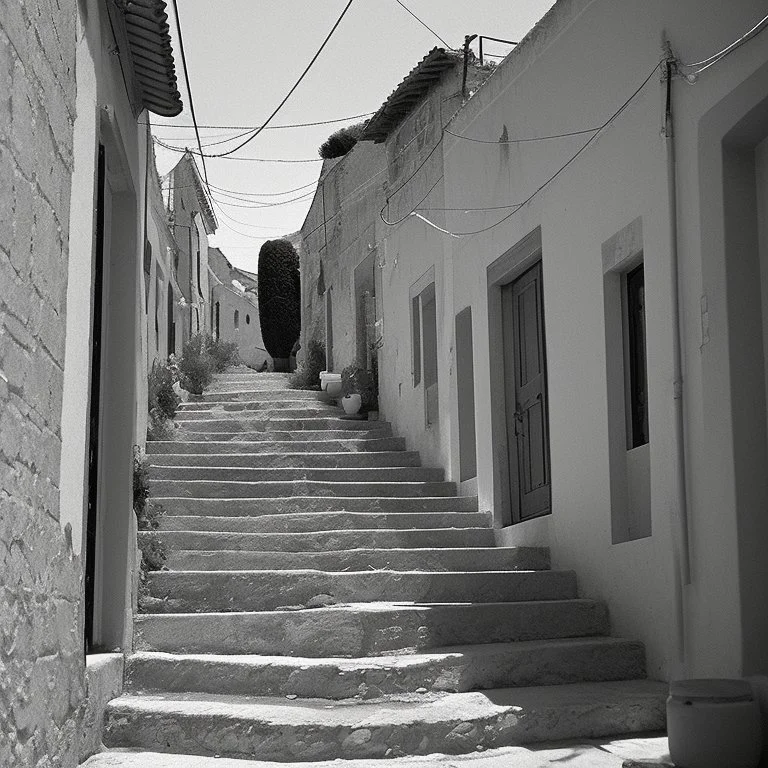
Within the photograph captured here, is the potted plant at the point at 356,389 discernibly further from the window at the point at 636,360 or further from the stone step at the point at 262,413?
the window at the point at 636,360

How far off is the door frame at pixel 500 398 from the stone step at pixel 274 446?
7.33 feet

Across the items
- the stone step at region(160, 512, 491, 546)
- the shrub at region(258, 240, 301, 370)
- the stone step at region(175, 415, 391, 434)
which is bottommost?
the stone step at region(160, 512, 491, 546)

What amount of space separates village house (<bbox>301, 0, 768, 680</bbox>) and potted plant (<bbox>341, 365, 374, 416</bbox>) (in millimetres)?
1513

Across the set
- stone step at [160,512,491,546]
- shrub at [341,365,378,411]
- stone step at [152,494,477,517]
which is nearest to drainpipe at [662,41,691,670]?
stone step at [160,512,491,546]

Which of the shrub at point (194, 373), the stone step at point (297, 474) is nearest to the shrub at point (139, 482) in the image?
the stone step at point (297, 474)

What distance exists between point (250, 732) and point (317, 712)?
36cm

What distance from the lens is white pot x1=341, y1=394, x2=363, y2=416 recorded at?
1352cm

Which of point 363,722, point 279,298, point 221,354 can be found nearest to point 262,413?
point 221,354

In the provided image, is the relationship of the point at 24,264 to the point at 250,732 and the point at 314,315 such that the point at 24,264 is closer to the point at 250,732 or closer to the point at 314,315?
the point at 250,732

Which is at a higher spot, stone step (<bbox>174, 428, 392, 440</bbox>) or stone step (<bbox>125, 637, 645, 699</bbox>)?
stone step (<bbox>174, 428, 392, 440</bbox>)

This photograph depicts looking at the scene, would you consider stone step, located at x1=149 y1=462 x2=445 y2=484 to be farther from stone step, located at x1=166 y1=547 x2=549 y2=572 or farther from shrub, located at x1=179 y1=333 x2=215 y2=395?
shrub, located at x1=179 y1=333 x2=215 y2=395

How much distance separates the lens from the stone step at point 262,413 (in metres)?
13.0

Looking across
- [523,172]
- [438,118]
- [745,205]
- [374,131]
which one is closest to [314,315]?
[374,131]

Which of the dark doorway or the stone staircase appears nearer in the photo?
the stone staircase
